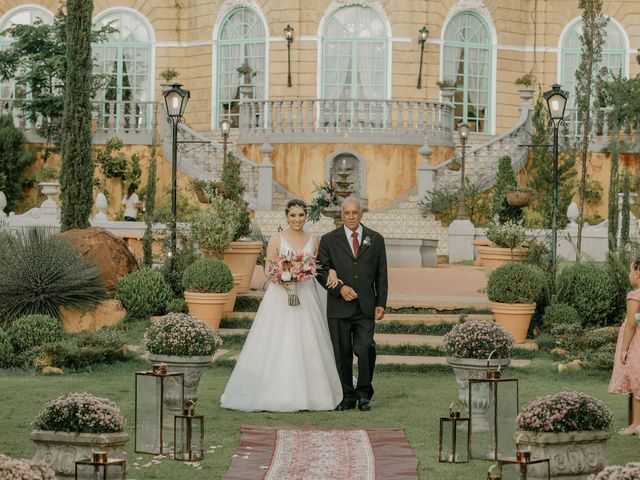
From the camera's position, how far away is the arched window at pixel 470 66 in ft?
104

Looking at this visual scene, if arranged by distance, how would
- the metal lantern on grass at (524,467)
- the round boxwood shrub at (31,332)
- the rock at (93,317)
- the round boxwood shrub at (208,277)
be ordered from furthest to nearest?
1. the rock at (93,317)
2. the round boxwood shrub at (208,277)
3. the round boxwood shrub at (31,332)
4. the metal lantern on grass at (524,467)

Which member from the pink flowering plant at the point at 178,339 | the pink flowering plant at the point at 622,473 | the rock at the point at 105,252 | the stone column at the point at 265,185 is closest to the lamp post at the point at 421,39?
the stone column at the point at 265,185

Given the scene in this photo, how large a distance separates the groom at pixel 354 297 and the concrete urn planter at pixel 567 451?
136 inches

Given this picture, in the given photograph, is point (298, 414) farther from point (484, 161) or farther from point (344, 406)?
point (484, 161)

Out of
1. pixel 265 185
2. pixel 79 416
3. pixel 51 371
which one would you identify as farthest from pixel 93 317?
pixel 265 185

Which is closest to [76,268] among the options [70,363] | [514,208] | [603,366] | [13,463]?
[70,363]

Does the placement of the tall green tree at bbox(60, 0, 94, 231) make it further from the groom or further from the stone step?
the groom

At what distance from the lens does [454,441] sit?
9.63m

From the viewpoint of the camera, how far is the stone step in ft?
55.0

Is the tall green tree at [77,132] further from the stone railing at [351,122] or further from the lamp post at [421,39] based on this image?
the lamp post at [421,39]

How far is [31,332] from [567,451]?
795 centimetres

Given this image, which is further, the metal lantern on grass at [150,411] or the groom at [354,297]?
the groom at [354,297]

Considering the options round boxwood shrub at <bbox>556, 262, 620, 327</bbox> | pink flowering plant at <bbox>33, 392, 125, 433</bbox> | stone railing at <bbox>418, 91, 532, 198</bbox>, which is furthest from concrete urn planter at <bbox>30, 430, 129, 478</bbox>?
stone railing at <bbox>418, 91, 532, 198</bbox>

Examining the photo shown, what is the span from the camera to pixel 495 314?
53.4 feet
